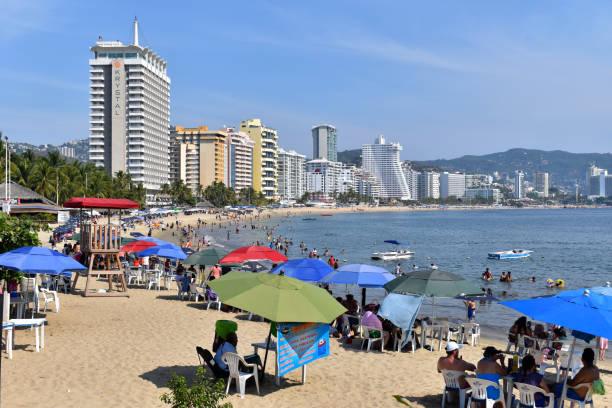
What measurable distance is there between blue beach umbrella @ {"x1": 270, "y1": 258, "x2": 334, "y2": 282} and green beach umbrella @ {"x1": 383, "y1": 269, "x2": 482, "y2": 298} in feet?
10.5

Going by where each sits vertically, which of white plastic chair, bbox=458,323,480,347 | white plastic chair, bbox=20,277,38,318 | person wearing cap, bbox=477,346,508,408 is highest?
white plastic chair, bbox=20,277,38,318

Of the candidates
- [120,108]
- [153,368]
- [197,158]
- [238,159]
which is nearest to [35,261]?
[153,368]

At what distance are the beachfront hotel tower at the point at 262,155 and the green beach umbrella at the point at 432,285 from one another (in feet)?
595

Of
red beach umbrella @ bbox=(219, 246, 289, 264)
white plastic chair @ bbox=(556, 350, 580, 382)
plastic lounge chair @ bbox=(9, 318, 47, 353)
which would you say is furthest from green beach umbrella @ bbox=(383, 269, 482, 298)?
plastic lounge chair @ bbox=(9, 318, 47, 353)

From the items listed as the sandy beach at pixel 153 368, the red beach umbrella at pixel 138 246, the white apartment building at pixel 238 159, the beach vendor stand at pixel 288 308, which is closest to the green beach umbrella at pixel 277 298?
the beach vendor stand at pixel 288 308

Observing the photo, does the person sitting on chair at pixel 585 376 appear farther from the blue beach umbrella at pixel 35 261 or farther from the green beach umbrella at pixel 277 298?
the blue beach umbrella at pixel 35 261

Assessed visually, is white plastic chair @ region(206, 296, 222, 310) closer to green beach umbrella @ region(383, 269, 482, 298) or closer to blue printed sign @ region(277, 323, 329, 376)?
green beach umbrella @ region(383, 269, 482, 298)

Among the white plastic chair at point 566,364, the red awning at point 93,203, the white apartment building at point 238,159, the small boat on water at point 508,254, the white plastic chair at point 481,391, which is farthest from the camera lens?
the white apartment building at point 238,159

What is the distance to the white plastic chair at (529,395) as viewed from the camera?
7.24 meters

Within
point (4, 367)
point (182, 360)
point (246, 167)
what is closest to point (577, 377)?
point (182, 360)

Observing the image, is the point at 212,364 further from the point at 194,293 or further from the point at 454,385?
the point at 194,293

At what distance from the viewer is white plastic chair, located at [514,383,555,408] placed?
724 centimetres

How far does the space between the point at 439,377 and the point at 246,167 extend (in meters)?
176

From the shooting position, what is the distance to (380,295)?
25.3 metres
